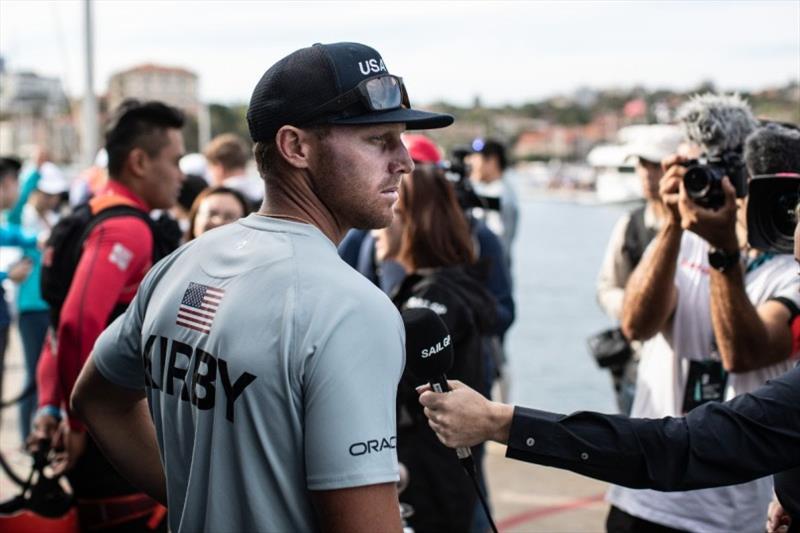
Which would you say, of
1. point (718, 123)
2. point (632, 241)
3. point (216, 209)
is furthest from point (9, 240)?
point (718, 123)

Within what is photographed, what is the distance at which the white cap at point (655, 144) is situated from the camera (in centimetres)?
505

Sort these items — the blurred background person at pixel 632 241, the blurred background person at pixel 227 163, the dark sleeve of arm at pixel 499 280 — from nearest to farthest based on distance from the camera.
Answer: the dark sleeve of arm at pixel 499 280 < the blurred background person at pixel 632 241 < the blurred background person at pixel 227 163

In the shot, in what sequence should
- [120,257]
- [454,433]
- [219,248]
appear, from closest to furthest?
[219,248] → [454,433] → [120,257]

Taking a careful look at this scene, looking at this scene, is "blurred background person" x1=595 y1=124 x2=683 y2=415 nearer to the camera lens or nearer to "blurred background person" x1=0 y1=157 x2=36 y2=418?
the camera lens

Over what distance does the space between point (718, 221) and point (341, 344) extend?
1.74m

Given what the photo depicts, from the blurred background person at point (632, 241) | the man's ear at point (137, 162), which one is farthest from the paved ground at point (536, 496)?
the man's ear at point (137, 162)

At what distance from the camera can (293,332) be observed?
168 cm

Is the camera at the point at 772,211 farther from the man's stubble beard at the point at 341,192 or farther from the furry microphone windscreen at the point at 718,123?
the man's stubble beard at the point at 341,192

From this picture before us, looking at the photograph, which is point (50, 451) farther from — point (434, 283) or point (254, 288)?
point (254, 288)

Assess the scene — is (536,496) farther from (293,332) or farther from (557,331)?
(557,331)

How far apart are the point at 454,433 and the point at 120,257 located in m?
1.79

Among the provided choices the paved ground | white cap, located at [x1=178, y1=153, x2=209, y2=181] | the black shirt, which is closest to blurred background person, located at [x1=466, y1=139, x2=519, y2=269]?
the paved ground

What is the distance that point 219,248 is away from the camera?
1.91m

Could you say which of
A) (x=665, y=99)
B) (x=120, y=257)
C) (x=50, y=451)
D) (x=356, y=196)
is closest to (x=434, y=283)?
(x=120, y=257)
